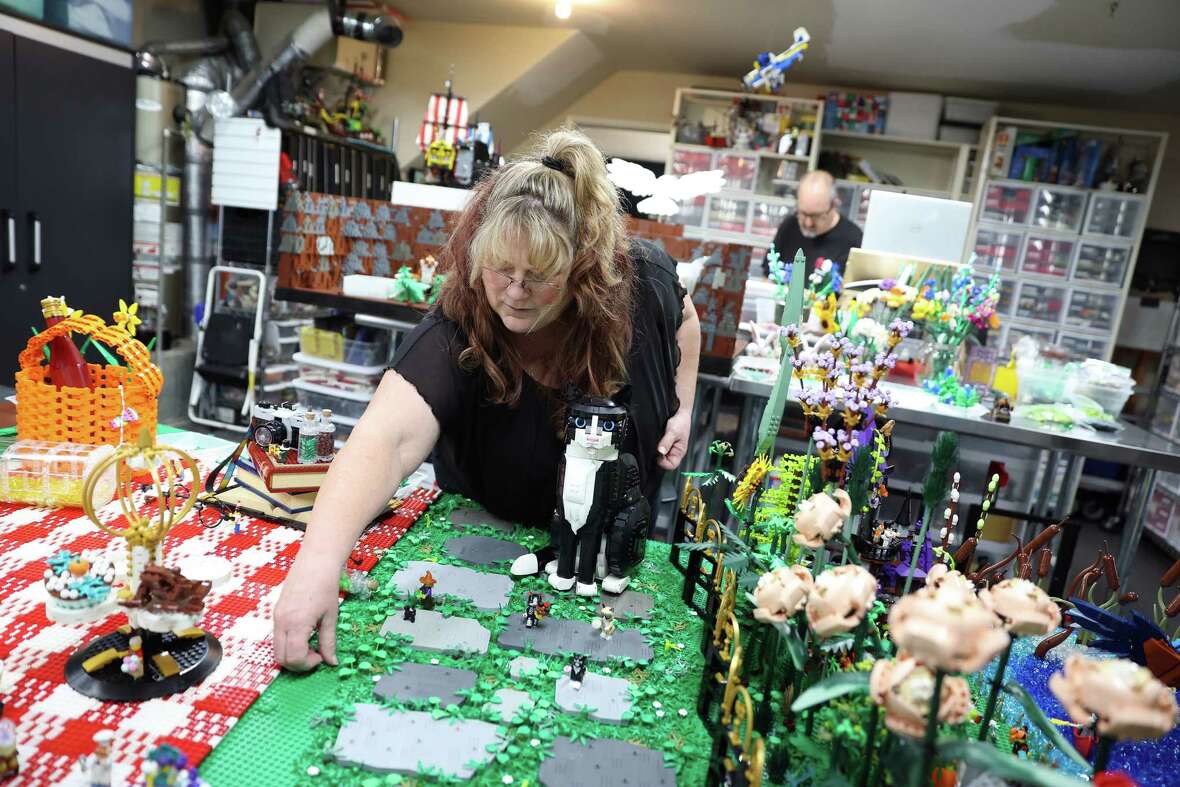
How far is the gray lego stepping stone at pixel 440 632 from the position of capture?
3.00ft

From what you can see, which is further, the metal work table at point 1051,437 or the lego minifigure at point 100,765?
the metal work table at point 1051,437

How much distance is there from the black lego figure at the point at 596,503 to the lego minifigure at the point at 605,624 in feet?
0.22

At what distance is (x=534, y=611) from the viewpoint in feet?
3.22

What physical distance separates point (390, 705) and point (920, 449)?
241 centimetres

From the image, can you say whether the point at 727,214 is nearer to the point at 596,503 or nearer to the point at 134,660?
the point at 596,503

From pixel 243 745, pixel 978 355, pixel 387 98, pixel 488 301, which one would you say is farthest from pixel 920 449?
pixel 387 98

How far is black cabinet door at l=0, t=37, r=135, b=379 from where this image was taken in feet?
10.9

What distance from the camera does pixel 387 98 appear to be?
5516mm

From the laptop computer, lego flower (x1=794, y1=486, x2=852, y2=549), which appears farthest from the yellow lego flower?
the laptop computer

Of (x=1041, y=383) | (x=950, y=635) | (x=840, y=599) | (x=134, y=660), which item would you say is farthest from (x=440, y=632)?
(x=1041, y=383)

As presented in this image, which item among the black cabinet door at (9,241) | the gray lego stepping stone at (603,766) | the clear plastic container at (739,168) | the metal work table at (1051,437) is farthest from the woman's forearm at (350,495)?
the clear plastic container at (739,168)

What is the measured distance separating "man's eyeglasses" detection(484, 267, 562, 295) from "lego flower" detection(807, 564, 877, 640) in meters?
0.62

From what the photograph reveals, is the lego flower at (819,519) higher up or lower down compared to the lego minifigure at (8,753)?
higher up

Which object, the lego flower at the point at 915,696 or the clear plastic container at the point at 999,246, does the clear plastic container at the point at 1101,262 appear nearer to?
the clear plastic container at the point at 999,246
